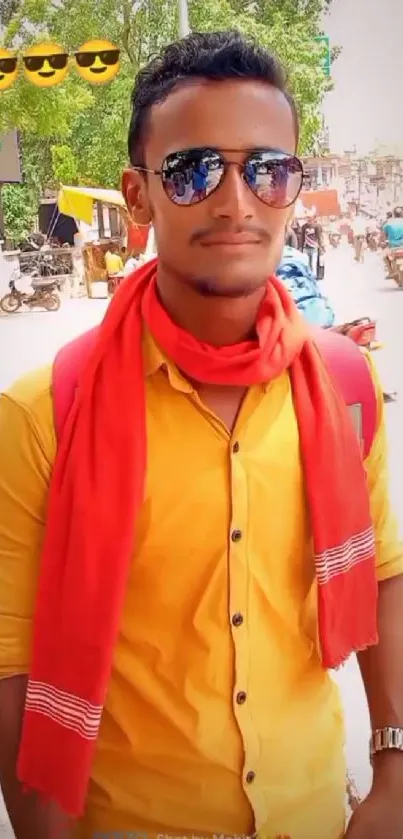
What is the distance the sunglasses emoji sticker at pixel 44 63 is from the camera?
161 centimetres

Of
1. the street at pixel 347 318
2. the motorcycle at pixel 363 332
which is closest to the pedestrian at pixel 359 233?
the street at pixel 347 318

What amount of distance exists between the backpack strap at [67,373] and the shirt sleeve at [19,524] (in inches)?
1.5

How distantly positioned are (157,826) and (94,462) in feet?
1.65

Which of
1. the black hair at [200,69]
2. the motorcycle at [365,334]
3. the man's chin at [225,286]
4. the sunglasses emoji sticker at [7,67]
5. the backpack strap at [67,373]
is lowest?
the motorcycle at [365,334]

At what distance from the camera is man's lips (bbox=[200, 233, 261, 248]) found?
3.28 feet

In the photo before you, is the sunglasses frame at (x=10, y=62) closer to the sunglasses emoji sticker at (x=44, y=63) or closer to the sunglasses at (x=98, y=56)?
the sunglasses emoji sticker at (x=44, y=63)

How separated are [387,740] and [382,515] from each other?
1.09 feet

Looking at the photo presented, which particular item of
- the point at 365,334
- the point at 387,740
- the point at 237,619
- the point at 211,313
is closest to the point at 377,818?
the point at 387,740

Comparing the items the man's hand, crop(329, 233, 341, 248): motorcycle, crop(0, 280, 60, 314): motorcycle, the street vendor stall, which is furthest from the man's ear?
the man's hand

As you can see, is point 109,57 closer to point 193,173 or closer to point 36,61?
point 36,61

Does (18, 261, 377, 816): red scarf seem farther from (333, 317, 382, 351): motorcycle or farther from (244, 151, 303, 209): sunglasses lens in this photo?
(333, 317, 382, 351): motorcycle

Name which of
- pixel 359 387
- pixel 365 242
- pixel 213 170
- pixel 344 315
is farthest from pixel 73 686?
pixel 365 242

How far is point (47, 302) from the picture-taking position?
1.70 meters

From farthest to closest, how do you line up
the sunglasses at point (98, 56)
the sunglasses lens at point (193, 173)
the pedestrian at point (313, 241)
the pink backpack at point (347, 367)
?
the pedestrian at point (313, 241) → the sunglasses at point (98, 56) → the pink backpack at point (347, 367) → the sunglasses lens at point (193, 173)
